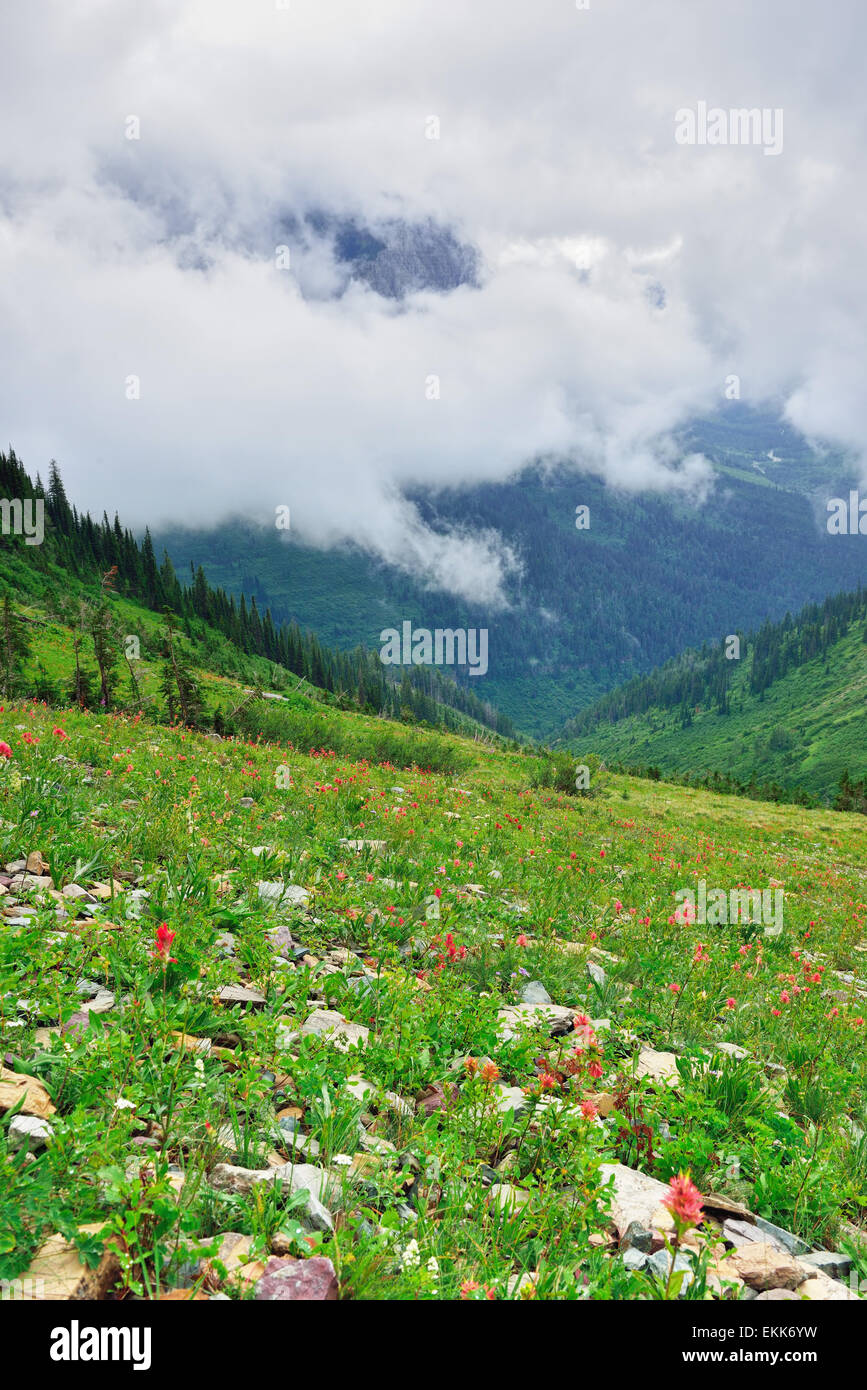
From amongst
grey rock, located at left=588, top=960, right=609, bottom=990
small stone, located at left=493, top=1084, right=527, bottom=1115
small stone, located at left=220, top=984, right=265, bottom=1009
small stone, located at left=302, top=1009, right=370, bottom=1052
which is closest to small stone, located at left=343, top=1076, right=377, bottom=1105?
small stone, located at left=302, top=1009, right=370, bottom=1052

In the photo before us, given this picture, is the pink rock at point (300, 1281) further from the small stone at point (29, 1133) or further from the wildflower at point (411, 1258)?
the small stone at point (29, 1133)

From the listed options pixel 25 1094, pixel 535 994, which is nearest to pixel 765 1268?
pixel 535 994

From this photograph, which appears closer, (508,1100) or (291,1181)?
(291,1181)

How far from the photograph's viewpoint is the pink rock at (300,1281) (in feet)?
8.04

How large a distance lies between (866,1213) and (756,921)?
8.04 m

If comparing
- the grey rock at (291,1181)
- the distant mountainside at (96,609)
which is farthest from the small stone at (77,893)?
the distant mountainside at (96,609)

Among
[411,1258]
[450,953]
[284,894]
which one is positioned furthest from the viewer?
[284,894]

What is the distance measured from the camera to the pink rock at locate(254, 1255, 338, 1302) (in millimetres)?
2451

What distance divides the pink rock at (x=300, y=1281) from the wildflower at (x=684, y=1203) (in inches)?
53.7

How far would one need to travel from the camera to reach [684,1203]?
7.92 feet

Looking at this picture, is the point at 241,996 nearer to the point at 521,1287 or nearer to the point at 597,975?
the point at 521,1287

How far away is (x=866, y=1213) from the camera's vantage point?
3.89 m

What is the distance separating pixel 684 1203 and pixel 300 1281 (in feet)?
5.01

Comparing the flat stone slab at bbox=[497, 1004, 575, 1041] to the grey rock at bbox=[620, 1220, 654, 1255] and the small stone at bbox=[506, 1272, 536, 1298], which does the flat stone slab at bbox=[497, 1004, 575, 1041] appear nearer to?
the grey rock at bbox=[620, 1220, 654, 1255]
